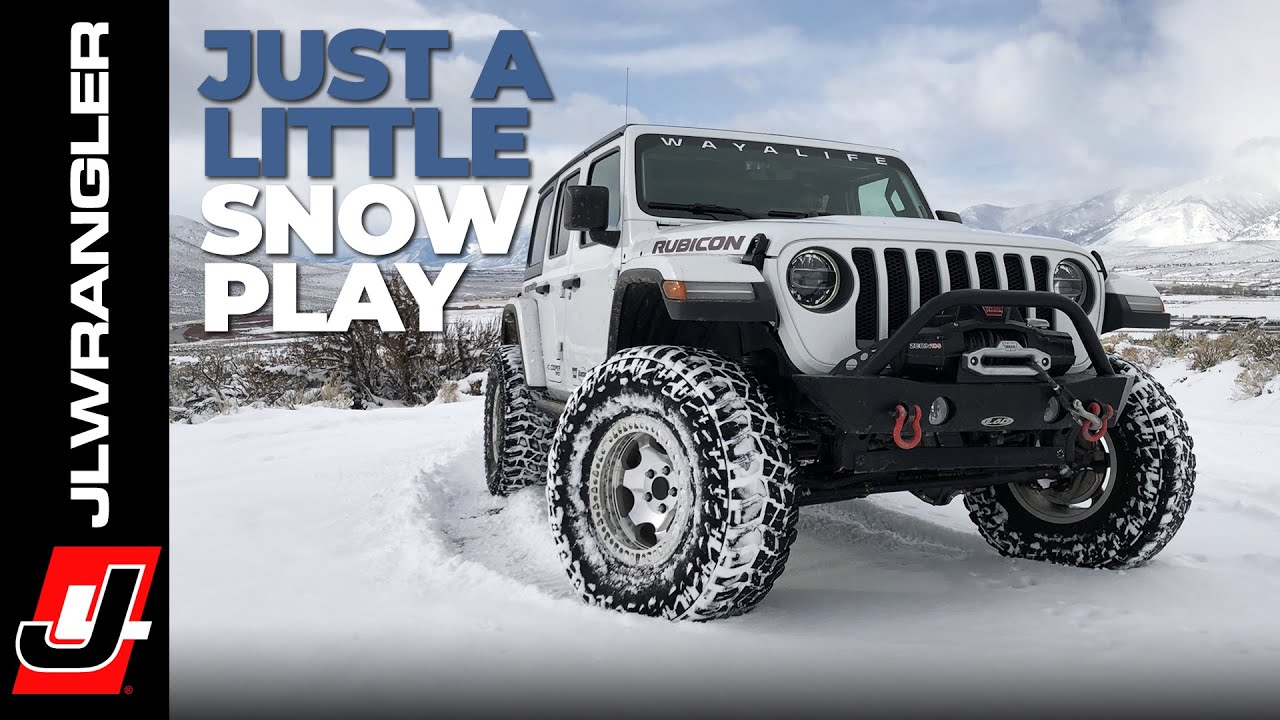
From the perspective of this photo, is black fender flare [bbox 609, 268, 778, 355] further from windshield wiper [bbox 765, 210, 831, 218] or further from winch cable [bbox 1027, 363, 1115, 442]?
windshield wiper [bbox 765, 210, 831, 218]

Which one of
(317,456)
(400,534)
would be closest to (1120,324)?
(400,534)

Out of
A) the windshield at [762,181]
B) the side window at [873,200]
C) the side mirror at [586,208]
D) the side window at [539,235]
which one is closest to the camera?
the side mirror at [586,208]

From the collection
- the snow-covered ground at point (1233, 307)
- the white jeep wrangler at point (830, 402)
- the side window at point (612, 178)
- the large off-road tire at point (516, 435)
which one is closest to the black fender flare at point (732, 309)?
the white jeep wrangler at point (830, 402)

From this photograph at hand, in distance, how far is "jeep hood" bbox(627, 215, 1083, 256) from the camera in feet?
9.91

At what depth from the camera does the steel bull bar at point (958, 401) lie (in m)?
2.75

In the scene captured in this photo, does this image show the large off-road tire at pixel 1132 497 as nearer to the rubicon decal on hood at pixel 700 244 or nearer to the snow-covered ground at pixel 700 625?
the snow-covered ground at pixel 700 625

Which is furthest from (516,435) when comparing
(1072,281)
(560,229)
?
(1072,281)

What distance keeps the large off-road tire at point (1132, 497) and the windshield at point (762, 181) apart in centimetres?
148

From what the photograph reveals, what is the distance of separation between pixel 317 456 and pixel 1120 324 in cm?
502

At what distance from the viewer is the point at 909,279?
303 centimetres

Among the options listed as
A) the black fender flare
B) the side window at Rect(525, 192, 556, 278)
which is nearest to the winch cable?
the black fender flare

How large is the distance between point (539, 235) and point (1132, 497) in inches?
157

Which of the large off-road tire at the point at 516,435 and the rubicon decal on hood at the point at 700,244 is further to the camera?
the large off-road tire at the point at 516,435
